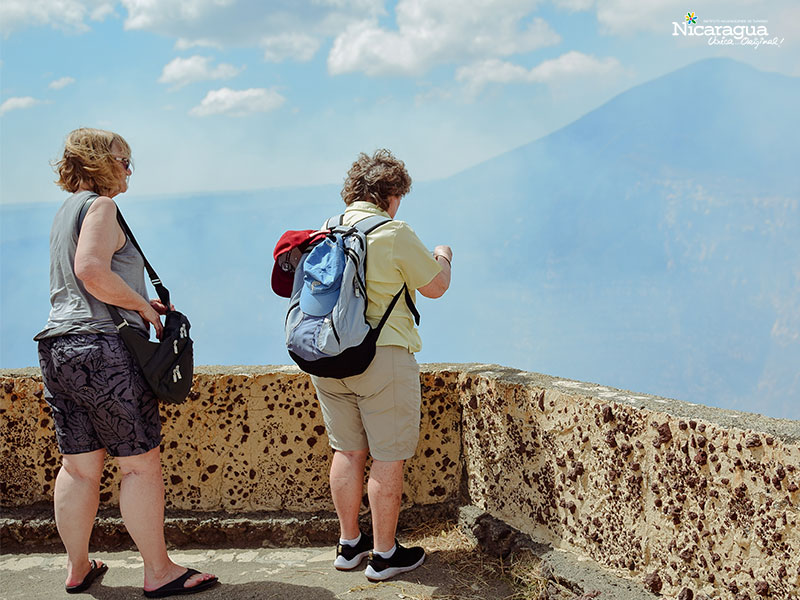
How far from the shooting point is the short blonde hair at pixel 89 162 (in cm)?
291

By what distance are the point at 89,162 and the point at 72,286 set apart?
0.46 m

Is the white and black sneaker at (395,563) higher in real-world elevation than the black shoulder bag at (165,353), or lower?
lower

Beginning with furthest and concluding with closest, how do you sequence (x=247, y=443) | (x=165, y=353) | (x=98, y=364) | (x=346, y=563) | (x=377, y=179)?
(x=247, y=443) → (x=346, y=563) → (x=377, y=179) → (x=165, y=353) → (x=98, y=364)

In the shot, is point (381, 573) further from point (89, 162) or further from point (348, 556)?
point (89, 162)

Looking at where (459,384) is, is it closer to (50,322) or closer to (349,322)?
(349,322)

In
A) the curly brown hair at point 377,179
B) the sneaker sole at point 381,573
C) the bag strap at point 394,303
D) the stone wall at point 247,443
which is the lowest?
the sneaker sole at point 381,573

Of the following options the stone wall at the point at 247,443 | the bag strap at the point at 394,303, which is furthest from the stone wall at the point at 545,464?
the bag strap at the point at 394,303

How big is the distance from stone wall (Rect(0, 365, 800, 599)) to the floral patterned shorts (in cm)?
62

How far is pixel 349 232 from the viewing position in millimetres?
3029

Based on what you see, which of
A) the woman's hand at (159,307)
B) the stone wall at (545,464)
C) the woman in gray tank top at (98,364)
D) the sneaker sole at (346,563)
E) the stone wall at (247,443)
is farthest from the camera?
the stone wall at (247,443)

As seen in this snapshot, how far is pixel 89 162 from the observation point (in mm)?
2900

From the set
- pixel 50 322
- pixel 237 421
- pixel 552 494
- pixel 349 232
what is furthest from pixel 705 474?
pixel 50 322

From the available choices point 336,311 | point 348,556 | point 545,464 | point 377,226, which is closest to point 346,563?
point 348,556

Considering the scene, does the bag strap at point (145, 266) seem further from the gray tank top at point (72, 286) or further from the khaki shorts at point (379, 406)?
the khaki shorts at point (379, 406)
